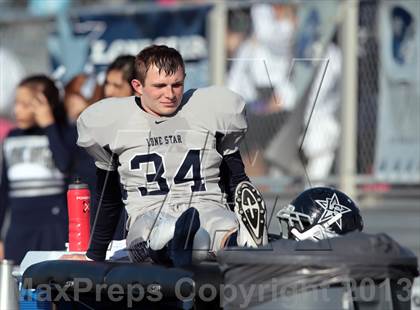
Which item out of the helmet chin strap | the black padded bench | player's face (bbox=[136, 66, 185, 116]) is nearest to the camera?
the black padded bench

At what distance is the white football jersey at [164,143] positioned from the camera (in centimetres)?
483

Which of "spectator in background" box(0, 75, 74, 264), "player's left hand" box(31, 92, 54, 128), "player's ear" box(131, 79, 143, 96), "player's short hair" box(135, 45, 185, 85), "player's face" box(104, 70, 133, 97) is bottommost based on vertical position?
"spectator in background" box(0, 75, 74, 264)

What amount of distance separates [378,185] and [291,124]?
2.93ft

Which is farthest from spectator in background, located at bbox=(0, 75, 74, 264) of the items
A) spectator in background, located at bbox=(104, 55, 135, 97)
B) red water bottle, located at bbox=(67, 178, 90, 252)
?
red water bottle, located at bbox=(67, 178, 90, 252)

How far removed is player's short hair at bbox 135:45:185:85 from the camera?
15.7 ft

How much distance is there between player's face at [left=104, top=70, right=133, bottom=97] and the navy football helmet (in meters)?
2.29

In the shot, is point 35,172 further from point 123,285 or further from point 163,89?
point 123,285

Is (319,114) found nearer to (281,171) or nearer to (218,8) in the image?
(281,171)

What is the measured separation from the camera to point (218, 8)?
988 centimetres

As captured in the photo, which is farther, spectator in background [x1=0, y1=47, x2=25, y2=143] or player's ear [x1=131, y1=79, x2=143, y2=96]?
spectator in background [x1=0, y1=47, x2=25, y2=143]

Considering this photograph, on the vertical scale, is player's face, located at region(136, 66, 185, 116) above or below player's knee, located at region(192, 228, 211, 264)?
above

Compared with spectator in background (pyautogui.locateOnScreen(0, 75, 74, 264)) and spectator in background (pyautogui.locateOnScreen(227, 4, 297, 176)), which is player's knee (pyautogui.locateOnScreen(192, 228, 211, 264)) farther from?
spectator in background (pyautogui.locateOnScreen(227, 4, 297, 176))

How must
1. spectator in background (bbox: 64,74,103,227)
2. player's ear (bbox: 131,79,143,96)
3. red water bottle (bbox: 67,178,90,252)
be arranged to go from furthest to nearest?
spectator in background (bbox: 64,74,103,227) → red water bottle (bbox: 67,178,90,252) → player's ear (bbox: 131,79,143,96)

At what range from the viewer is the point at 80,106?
25.6ft
